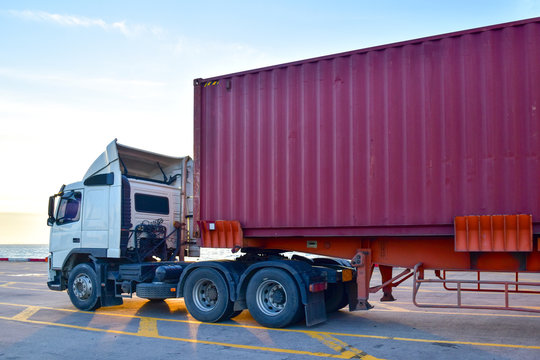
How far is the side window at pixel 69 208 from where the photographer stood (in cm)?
1143

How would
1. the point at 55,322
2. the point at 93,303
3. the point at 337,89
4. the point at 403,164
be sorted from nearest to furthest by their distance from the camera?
the point at 403,164, the point at 337,89, the point at 55,322, the point at 93,303

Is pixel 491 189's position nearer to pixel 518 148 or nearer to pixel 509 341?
pixel 518 148

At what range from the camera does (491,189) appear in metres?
7.86

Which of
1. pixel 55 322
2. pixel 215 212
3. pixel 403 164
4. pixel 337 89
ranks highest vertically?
pixel 337 89

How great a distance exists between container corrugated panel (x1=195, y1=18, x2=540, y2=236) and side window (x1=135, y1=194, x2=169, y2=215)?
1.68 metres

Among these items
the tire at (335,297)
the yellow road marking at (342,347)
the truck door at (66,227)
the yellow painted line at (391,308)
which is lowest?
the yellow painted line at (391,308)

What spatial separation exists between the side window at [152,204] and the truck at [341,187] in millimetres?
43

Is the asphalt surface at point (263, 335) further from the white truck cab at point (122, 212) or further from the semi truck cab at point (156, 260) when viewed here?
the white truck cab at point (122, 212)

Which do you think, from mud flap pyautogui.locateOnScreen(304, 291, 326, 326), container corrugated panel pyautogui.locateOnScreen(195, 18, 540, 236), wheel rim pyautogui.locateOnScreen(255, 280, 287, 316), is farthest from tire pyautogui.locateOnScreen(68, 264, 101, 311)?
mud flap pyautogui.locateOnScreen(304, 291, 326, 326)

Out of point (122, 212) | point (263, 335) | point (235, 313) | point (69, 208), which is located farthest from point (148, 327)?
point (69, 208)

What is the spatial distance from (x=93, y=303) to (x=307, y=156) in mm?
5436

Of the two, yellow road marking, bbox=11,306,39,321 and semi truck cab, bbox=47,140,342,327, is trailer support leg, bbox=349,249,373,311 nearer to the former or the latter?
semi truck cab, bbox=47,140,342,327

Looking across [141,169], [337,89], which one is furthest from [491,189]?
[141,169]

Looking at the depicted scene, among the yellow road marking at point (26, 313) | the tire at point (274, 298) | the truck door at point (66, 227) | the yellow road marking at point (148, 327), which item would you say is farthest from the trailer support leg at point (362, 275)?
the yellow road marking at point (26, 313)
